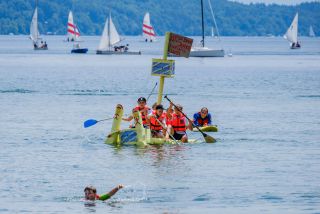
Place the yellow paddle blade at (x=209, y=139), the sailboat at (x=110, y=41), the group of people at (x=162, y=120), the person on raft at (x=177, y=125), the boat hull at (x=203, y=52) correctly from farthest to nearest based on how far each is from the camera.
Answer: the boat hull at (x=203, y=52) < the sailboat at (x=110, y=41) < the yellow paddle blade at (x=209, y=139) < the person on raft at (x=177, y=125) < the group of people at (x=162, y=120)

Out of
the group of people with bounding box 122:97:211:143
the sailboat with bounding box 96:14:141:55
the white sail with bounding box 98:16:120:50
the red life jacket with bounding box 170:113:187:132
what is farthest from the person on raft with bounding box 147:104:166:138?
the white sail with bounding box 98:16:120:50

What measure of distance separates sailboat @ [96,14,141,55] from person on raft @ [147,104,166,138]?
88895 mm

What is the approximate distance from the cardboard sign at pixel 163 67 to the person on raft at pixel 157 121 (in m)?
1.57

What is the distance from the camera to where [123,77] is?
304 feet

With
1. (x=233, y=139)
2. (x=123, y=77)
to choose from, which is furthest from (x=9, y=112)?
(x=123, y=77)

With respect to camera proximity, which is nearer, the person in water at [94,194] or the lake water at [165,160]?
the person in water at [94,194]

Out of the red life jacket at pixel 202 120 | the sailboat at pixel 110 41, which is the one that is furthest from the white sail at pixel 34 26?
the red life jacket at pixel 202 120

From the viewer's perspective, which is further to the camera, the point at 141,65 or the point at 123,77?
the point at 141,65

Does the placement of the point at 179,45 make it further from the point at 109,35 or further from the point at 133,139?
the point at 109,35

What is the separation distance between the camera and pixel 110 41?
5261 inches

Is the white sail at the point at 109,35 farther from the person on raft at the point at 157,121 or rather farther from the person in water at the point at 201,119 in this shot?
the person on raft at the point at 157,121

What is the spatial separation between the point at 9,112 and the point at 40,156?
18.5m

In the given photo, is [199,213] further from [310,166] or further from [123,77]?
[123,77]

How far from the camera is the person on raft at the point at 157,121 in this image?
35125 millimetres
